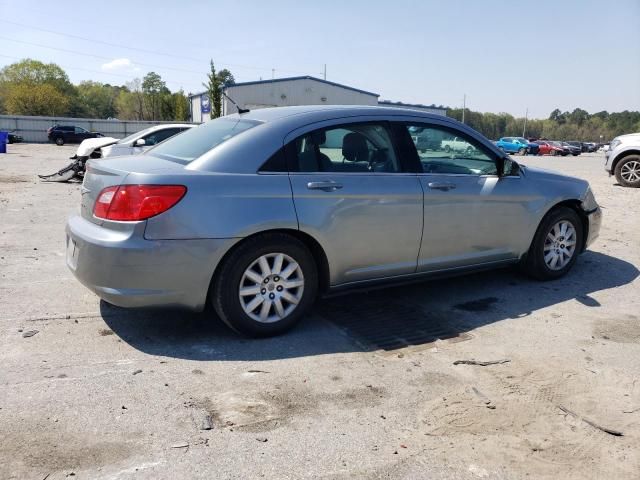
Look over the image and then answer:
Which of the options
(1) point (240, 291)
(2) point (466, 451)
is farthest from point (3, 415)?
(2) point (466, 451)

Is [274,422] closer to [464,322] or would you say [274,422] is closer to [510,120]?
[464,322]

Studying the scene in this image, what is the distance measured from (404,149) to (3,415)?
130 inches

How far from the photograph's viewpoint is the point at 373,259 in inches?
165

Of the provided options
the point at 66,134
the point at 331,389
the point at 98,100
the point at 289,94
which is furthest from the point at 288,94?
the point at 98,100

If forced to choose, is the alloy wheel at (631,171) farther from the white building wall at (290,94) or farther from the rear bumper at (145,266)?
the white building wall at (290,94)

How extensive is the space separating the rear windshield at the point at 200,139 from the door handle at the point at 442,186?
4.97 ft

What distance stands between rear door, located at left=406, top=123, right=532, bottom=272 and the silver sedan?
1 cm

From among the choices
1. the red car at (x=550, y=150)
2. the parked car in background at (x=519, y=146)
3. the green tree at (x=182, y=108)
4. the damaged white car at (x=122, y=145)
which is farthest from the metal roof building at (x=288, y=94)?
the damaged white car at (x=122, y=145)

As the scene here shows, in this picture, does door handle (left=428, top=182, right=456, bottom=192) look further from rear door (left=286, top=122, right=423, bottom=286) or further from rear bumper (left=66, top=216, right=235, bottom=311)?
rear bumper (left=66, top=216, right=235, bottom=311)

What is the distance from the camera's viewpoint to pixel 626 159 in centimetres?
1397

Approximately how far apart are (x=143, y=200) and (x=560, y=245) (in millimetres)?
4176

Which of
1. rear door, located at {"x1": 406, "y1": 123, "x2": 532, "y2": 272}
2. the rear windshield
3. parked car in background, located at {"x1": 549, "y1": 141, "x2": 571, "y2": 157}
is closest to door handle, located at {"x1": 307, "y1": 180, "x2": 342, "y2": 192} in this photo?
the rear windshield

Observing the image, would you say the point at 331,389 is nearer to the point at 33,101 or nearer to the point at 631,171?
the point at 631,171

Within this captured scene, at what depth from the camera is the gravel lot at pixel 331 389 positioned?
98.4 inches
